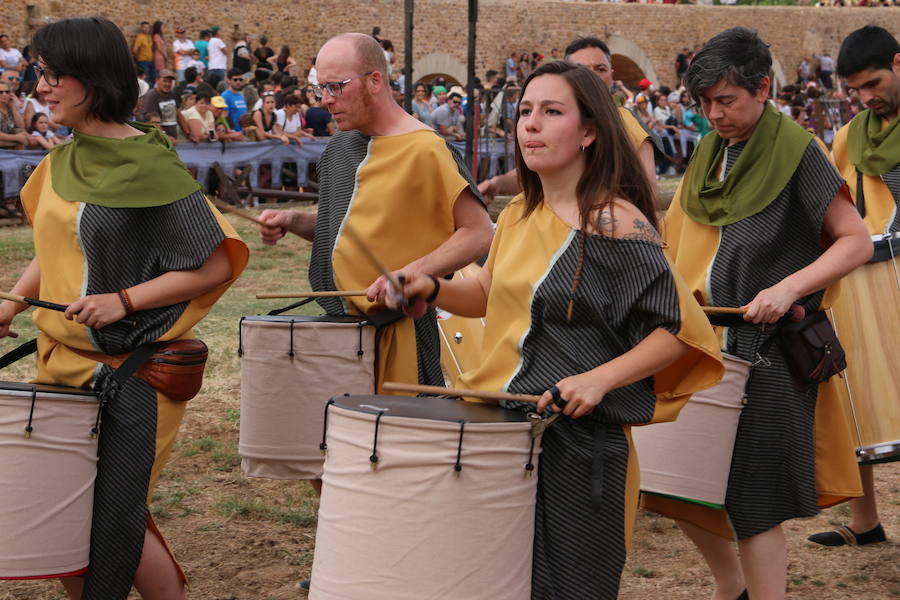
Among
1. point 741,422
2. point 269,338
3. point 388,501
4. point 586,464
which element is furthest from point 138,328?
point 741,422

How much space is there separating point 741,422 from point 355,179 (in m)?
1.46

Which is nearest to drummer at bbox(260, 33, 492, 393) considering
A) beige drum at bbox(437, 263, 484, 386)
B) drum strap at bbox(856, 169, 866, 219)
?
beige drum at bbox(437, 263, 484, 386)

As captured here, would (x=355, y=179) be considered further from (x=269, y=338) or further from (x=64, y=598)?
(x=64, y=598)

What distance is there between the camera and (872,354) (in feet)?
13.3

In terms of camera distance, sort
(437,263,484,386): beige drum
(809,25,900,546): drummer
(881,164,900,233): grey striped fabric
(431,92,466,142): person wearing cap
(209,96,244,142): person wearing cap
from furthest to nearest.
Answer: (431,92,466,142): person wearing cap
(209,96,244,142): person wearing cap
(437,263,484,386): beige drum
(881,164,900,233): grey striped fabric
(809,25,900,546): drummer

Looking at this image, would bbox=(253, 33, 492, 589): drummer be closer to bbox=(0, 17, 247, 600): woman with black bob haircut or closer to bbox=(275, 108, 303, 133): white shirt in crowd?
bbox=(0, 17, 247, 600): woman with black bob haircut

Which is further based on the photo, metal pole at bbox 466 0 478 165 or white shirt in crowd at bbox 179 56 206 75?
white shirt in crowd at bbox 179 56 206 75

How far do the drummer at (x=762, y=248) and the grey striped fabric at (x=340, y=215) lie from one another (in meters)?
0.85

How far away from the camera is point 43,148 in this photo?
13.8 m

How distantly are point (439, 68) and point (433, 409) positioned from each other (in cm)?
3022

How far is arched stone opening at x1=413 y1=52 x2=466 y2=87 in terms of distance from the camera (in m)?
31.7

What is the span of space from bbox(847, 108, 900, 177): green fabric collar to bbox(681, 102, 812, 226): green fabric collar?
152 centimetres

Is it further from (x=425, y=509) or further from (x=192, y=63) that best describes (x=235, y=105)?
(x=425, y=509)

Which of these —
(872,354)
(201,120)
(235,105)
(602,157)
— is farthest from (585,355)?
(235,105)
